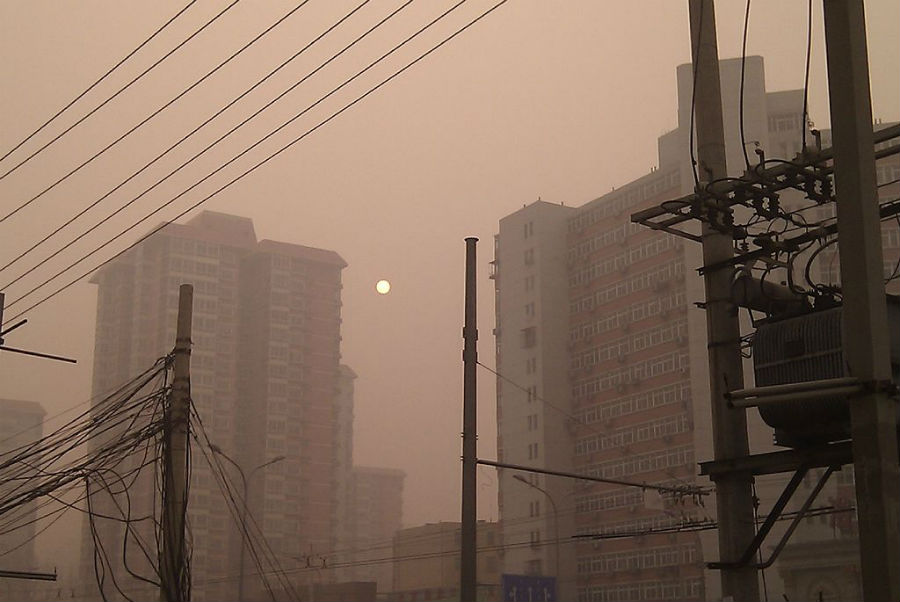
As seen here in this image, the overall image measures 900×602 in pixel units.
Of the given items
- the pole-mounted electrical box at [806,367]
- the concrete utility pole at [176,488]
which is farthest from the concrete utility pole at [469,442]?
the pole-mounted electrical box at [806,367]

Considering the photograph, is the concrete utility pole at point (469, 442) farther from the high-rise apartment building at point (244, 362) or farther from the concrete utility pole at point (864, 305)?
the high-rise apartment building at point (244, 362)

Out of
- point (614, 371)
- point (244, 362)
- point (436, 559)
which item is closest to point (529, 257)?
point (614, 371)

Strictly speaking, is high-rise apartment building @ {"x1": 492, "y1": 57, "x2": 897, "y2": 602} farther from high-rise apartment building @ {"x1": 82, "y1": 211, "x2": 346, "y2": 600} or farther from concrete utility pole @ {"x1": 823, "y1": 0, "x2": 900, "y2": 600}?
concrete utility pole @ {"x1": 823, "y1": 0, "x2": 900, "y2": 600}

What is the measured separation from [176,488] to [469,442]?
191 inches

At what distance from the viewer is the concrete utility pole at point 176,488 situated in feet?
60.3

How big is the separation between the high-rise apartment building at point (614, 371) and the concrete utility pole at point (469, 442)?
5365 centimetres

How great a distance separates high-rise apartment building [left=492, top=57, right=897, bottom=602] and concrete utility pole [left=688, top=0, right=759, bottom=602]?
2331 inches

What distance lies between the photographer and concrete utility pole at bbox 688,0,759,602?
1050cm

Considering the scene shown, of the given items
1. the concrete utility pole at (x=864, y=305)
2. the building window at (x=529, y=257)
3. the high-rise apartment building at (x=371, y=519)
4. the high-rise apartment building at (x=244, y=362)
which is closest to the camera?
the concrete utility pole at (x=864, y=305)

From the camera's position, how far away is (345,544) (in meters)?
144

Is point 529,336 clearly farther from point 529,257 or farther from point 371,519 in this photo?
point 371,519

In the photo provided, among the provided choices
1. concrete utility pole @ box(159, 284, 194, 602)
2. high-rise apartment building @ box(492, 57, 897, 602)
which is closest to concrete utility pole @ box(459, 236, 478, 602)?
concrete utility pole @ box(159, 284, 194, 602)

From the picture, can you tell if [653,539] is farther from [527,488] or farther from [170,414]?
[170,414]

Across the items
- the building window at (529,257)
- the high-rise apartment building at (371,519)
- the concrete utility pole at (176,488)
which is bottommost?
the concrete utility pole at (176,488)
